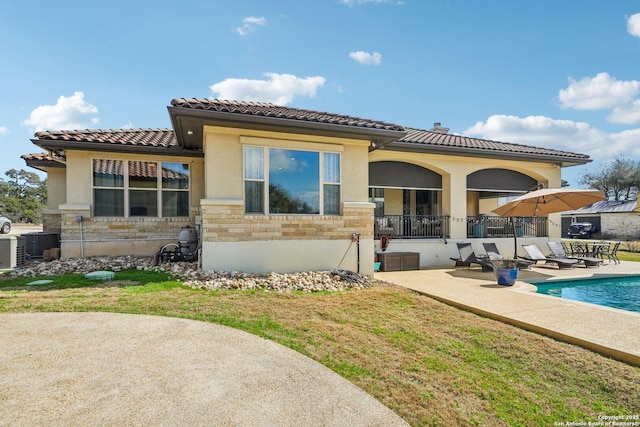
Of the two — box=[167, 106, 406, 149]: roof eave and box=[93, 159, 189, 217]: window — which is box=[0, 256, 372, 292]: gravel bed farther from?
box=[167, 106, 406, 149]: roof eave

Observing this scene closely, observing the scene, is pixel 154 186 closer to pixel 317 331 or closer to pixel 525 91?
pixel 317 331

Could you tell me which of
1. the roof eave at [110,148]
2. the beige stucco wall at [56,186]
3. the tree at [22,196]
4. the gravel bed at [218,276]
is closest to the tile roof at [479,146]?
the gravel bed at [218,276]

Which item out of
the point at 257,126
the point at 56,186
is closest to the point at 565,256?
the point at 257,126

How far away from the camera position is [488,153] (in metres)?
13.0

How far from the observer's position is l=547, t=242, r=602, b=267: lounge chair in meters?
12.0

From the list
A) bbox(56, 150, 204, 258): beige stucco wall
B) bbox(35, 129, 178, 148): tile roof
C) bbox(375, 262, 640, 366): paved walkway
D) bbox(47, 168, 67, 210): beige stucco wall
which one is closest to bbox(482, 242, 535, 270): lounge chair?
bbox(375, 262, 640, 366): paved walkway

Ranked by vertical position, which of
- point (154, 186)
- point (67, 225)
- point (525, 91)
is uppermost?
point (525, 91)

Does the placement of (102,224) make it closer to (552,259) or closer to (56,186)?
(56,186)

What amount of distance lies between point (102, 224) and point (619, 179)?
54.5m

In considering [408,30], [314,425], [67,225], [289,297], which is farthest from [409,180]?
[67,225]

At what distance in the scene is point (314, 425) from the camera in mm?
2793

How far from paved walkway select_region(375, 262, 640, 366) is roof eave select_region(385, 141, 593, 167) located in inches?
188

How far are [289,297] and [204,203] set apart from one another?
135 inches

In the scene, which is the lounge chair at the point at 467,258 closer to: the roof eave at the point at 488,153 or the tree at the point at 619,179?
the roof eave at the point at 488,153
